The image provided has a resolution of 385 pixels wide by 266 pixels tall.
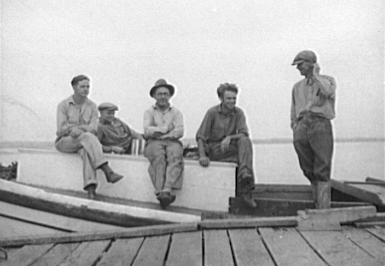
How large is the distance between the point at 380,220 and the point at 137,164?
161 cm

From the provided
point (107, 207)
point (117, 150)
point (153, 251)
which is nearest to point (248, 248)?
point (153, 251)

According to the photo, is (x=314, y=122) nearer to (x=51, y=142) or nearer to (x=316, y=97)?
(x=316, y=97)

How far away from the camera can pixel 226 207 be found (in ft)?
9.14

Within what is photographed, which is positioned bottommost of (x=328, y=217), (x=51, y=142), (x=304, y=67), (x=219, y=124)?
(x=328, y=217)

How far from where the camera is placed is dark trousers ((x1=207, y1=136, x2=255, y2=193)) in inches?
110

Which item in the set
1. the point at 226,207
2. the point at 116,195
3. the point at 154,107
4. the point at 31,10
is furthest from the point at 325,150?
the point at 31,10

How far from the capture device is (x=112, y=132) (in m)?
3.18

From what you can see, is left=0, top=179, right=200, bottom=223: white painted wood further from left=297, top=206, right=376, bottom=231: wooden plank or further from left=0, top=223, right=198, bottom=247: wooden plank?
left=297, top=206, right=376, bottom=231: wooden plank

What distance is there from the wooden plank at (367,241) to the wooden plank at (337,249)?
0.02 meters

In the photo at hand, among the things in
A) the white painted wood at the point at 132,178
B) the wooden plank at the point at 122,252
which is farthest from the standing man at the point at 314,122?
the wooden plank at the point at 122,252

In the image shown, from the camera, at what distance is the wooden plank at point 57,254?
5.11 ft

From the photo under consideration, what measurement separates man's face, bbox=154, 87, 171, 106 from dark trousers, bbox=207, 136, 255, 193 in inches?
18.6

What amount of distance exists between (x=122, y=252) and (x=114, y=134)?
5.44 ft

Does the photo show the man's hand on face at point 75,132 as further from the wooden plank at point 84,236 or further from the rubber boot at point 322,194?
the rubber boot at point 322,194
